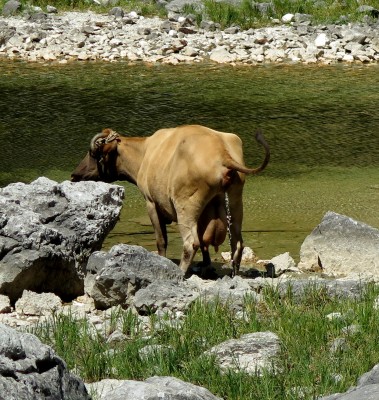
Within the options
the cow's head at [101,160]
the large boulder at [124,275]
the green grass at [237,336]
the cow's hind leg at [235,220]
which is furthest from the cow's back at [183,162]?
the green grass at [237,336]

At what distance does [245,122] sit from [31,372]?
15.8 m

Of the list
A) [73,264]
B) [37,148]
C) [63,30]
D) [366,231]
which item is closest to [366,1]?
[63,30]

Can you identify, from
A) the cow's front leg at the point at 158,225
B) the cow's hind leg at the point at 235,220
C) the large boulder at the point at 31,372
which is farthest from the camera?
the cow's front leg at the point at 158,225

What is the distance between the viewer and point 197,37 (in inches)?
1175

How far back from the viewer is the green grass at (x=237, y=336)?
6574mm

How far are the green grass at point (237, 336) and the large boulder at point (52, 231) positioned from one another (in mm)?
1555

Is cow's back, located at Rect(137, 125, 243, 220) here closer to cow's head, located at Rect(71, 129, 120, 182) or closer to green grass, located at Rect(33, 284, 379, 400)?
cow's head, located at Rect(71, 129, 120, 182)

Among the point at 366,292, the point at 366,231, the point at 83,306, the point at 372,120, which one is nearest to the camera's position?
the point at 366,292

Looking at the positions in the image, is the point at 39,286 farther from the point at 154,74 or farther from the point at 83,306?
the point at 154,74

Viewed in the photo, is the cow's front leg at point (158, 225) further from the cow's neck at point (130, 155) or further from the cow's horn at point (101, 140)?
the cow's horn at point (101, 140)

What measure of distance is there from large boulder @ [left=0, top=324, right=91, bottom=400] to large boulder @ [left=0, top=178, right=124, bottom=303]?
4389 mm

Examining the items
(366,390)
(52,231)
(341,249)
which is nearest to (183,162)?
(52,231)

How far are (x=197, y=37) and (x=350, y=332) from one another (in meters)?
23.0

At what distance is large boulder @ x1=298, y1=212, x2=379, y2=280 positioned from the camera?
11.6m
